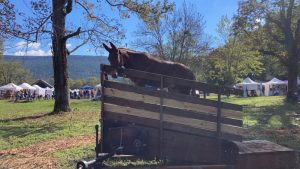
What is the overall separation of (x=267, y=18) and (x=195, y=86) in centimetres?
2973

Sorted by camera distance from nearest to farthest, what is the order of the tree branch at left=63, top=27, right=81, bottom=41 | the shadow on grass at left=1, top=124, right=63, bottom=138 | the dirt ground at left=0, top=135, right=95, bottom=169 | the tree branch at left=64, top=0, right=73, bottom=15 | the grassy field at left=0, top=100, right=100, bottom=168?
the dirt ground at left=0, top=135, right=95, bottom=169 < the grassy field at left=0, top=100, right=100, bottom=168 < the shadow on grass at left=1, top=124, right=63, bottom=138 < the tree branch at left=63, top=27, right=81, bottom=41 < the tree branch at left=64, top=0, right=73, bottom=15

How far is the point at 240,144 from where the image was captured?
764cm

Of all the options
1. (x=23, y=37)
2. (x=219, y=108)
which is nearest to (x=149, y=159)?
(x=219, y=108)

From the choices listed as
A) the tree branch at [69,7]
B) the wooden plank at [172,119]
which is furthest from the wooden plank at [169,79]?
the tree branch at [69,7]

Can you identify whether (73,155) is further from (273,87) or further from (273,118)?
(273,87)

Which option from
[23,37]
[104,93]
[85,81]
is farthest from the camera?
[85,81]

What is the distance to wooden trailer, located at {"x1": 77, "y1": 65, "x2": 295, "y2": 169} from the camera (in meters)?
7.27

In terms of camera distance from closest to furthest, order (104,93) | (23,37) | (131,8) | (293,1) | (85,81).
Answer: (104,93) → (23,37) → (131,8) → (293,1) → (85,81)

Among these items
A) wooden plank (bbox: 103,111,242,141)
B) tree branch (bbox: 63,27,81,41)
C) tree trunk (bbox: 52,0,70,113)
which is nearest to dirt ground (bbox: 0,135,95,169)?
wooden plank (bbox: 103,111,242,141)

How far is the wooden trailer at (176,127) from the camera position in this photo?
286 inches

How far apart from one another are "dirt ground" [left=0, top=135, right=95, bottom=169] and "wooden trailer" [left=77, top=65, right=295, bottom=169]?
2.56 metres

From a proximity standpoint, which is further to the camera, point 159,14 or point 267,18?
point 267,18

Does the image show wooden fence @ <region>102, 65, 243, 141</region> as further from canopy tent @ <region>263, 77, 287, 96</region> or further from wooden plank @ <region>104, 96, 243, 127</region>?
canopy tent @ <region>263, 77, 287, 96</region>

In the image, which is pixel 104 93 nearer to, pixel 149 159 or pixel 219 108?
pixel 149 159
